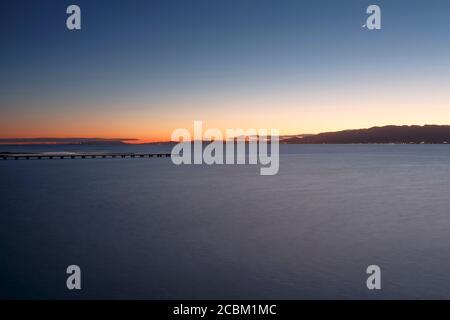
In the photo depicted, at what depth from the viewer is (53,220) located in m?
19.3

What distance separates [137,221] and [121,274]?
8292 mm

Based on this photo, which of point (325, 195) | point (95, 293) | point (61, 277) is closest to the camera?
point (95, 293)

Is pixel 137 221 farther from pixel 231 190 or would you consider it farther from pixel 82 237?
pixel 231 190

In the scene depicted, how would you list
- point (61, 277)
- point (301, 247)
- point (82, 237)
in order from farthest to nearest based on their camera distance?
point (82, 237)
point (301, 247)
point (61, 277)

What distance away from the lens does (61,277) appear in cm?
1123
